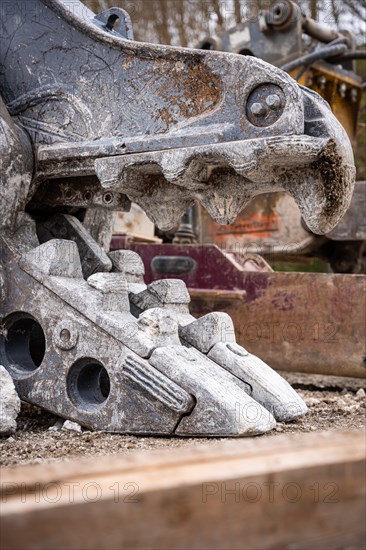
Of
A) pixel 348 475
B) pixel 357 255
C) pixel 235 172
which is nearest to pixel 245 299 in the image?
pixel 235 172

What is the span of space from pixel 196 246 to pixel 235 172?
1.92 metres

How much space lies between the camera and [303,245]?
20.2ft

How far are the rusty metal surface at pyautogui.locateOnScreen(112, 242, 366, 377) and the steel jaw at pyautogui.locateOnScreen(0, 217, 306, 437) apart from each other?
1.33 metres

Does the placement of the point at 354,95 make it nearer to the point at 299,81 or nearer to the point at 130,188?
the point at 299,81

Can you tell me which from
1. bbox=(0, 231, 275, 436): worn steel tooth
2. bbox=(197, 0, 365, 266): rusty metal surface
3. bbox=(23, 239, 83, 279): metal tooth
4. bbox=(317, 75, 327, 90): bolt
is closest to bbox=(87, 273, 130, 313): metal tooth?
bbox=(0, 231, 275, 436): worn steel tooth

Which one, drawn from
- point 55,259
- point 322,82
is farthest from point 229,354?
point 322,82

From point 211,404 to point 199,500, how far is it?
151cm

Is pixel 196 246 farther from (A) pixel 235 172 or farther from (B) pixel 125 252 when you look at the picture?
(A) pixel 235 172

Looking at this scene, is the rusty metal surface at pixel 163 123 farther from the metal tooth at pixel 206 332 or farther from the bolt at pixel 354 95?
the bolt at pixel 354 95

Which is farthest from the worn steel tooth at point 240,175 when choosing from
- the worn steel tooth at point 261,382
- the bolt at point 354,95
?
the bolt at point 354,95

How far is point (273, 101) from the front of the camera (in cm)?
254

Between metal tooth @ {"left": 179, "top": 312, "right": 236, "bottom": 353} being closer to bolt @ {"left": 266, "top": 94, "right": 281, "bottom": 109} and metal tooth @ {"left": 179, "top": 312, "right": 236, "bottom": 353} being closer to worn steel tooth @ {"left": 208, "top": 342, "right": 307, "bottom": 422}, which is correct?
worn steel tooth @ {"left": 208, "top": 342, "right": 307, "bottom": 422}

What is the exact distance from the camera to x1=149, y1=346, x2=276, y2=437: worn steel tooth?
2477 mm

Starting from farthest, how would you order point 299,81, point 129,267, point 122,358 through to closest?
point 299,81, point 129,267, point 122,358
